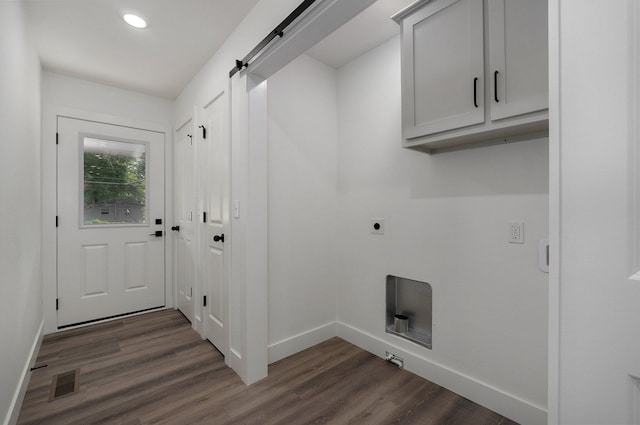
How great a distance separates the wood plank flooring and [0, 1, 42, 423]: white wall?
278 millimetres

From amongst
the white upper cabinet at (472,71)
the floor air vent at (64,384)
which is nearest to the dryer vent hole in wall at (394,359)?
the white upper cabinet at (472,71)

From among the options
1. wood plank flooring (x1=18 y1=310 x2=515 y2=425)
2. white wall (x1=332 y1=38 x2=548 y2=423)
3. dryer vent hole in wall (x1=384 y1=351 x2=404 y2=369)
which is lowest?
wood plank flooring (x1=18 y1=310 x2=515 y2=425)

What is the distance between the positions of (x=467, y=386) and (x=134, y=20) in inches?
132

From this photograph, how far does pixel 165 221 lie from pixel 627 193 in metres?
3.88

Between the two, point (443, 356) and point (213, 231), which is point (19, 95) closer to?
point (213, 231)

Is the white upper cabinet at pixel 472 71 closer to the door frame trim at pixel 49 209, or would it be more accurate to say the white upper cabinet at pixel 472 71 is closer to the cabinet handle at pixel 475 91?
the cabinet handle at pixel 475 91

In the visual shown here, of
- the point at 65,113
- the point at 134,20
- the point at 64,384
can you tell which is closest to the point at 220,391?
the point at 64,384

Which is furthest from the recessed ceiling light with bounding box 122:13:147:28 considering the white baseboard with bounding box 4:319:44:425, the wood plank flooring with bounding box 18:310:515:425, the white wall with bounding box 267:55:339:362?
the wood plank flooring with bounding box 18:310:515:425

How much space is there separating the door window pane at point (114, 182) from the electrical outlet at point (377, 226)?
2638 mm

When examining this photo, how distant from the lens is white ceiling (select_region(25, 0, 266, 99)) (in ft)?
6.45

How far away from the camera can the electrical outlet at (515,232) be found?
5.40 ft

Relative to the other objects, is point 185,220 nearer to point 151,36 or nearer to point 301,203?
point 301,203

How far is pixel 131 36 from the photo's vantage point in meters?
2.28

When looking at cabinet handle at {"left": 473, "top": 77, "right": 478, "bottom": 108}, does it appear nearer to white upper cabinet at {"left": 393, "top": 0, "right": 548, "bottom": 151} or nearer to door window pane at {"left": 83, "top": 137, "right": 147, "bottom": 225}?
white upper cabinet at {"left": 393, "top": 0, "right": 548, "bottom": 151}
